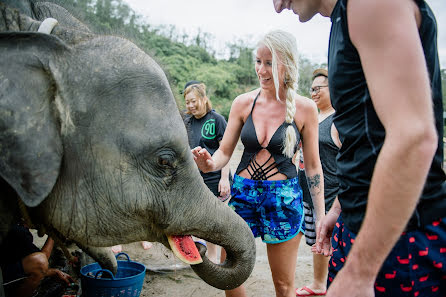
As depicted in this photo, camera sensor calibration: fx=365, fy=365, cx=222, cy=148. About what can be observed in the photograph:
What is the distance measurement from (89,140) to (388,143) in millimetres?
1328

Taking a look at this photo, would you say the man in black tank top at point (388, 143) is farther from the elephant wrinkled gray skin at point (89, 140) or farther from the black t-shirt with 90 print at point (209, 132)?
the black t-shirt with 90 print at point (209, 132)

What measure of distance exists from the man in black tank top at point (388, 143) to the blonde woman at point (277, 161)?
126cm

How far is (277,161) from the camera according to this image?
A: 2895 millimetres

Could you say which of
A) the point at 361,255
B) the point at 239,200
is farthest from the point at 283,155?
the point at 361,255

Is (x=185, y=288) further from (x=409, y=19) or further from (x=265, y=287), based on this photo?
(x=409, y=19)

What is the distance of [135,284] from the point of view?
3072 mm

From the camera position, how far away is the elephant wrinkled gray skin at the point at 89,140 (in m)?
1.59

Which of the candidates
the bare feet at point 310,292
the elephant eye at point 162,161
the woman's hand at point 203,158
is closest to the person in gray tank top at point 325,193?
the bare feet at point 310,292

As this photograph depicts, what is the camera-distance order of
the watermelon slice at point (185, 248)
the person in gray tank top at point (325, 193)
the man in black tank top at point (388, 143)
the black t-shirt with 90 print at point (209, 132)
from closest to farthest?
the man in black tank top at point (388, 143) < the watermelon slice at point (185, 248) < the person in gray tank top at point (325, 193) < the black t-shirt with 90 print at point (209, 132)

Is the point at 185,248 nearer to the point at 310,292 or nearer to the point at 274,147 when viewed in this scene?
the point at 274,147

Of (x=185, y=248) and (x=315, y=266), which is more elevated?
(x=185, y=248)

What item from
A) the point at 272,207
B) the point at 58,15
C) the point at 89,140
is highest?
the point at 58,15

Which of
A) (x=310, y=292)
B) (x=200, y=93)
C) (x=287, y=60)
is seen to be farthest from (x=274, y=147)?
(x=200, y=93)

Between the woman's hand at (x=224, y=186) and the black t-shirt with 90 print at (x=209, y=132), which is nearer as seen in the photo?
the woman's hand at (x=224, y=186)
